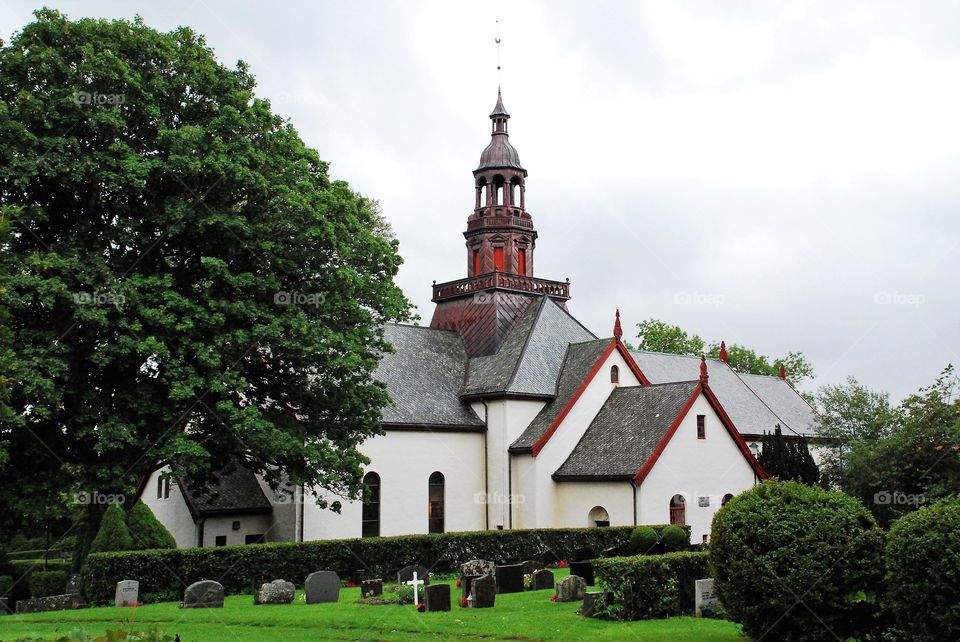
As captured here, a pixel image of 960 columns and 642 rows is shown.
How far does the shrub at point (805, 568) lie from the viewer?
50.2 feet

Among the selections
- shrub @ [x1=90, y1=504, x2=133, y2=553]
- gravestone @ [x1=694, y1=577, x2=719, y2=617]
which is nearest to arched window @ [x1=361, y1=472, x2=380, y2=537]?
shrub @ [x1=90, y1=504, x2=133, y2=553]

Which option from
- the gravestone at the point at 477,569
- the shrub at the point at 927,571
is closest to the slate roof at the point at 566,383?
the gravestone at the point at 477,569

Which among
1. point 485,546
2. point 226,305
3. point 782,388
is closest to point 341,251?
point 226,305

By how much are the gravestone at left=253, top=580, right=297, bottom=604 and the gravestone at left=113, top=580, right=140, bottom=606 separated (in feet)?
10.0

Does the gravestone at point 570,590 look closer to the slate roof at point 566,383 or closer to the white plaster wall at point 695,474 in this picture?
the white plaster wall at point 695,474

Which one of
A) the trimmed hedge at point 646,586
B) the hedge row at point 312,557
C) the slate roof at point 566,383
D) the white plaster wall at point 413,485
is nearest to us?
the trimmed hedge at point 646,586

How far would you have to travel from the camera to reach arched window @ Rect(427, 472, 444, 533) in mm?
37688

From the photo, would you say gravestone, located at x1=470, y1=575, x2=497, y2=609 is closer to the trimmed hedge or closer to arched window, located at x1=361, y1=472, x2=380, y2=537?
the trimmed hedge

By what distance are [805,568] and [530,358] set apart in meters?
25.6

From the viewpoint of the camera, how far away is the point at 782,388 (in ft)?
192

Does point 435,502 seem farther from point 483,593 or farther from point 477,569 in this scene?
point 483,593

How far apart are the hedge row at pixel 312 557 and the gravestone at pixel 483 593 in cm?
685

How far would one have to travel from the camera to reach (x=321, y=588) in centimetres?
2400

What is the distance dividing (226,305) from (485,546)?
1300cm
